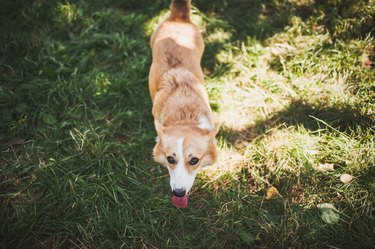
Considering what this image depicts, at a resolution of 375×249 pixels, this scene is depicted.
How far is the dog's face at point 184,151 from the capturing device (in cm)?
267

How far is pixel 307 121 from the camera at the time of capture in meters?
3.76

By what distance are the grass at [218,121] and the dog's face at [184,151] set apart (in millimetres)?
570

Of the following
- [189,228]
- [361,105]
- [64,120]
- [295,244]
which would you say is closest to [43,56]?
[64,120]

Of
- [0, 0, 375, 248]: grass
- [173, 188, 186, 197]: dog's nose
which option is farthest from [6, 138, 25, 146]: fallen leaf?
[173, 188, 186, 197]: dog's nose

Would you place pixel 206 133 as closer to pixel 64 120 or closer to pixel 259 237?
pixel 259 237

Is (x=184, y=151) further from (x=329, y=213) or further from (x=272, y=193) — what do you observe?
(x=329, y=213)

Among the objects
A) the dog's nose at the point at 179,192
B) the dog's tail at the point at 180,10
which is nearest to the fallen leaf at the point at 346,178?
the dog's nose at the point at 179,192

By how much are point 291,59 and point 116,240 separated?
11.8ft

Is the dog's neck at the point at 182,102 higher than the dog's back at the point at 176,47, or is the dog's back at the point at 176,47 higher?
the dog's back at the point at 176,47

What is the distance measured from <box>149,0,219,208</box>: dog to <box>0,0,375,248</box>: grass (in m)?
0.48

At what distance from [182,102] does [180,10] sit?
162 centimetres

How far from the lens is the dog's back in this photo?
11.9 ft

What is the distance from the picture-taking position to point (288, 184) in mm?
3223

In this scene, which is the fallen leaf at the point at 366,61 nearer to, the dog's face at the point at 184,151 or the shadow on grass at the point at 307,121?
the shadow on grass at the point at 307,121
